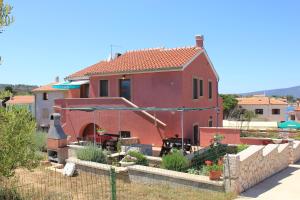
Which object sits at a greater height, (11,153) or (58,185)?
(11,153)

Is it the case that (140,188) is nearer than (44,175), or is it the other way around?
(140,188)

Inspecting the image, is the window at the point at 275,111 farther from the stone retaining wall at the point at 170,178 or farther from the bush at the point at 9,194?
the bush at the point at 9,194

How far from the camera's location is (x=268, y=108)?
84438mm

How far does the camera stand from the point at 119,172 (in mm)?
14781

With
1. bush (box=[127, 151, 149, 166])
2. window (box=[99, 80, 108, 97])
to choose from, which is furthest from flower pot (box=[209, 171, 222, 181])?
window (box=[99, 80, 108, 97])

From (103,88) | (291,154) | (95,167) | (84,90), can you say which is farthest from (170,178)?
(84,90)

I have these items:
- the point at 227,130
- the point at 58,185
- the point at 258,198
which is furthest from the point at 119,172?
the point at 227,130

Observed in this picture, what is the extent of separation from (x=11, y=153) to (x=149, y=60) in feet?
68.3

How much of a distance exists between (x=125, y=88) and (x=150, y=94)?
100 inches

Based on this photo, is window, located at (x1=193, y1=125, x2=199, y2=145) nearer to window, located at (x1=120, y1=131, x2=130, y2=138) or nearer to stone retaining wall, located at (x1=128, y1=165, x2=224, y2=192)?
window, located at (x1=120, y1=131, x2=130, y2=138)

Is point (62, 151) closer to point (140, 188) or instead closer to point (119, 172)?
point (119, 172)

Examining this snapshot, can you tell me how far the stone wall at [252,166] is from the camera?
1219cm

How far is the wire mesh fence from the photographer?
1110 centimetres

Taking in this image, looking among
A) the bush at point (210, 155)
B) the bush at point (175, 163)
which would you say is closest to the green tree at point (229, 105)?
the bush at point (210, 155)
